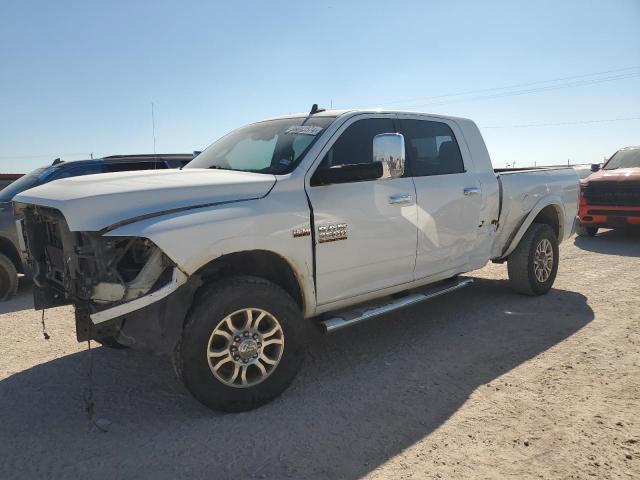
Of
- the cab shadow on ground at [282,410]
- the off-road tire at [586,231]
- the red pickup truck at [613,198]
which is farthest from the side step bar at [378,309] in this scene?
the off-road tire at [586,231]

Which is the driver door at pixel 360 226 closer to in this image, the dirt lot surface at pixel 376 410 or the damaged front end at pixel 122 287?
the dirt lot surface at pixel 376 410

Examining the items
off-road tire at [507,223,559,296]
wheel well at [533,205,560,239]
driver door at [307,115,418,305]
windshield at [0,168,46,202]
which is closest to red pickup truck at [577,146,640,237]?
wheel well at [533,205,560,239]

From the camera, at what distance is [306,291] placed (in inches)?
141

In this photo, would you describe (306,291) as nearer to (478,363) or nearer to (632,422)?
(478,363)

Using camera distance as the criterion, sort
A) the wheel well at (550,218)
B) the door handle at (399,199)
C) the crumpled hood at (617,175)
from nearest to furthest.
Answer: the door handle at (399,199) → the wheel well at (550,218) → the crumpled hood at (617,175)

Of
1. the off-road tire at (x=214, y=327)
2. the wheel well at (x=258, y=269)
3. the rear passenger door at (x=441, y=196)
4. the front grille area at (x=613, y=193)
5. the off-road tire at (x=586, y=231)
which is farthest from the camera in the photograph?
the off-road tire at (x=586, y=231)

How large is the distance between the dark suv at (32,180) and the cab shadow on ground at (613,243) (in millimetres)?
7365

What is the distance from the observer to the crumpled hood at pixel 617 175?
9664 millimetres

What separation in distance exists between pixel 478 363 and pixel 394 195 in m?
1.49

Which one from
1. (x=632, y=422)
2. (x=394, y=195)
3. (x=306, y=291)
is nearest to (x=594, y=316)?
(x=632, y=422)

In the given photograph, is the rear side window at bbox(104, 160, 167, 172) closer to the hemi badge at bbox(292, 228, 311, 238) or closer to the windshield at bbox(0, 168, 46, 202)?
the windshield at bbox(0, 168, 46, 202)

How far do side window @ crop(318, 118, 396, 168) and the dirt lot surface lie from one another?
1.62 metres

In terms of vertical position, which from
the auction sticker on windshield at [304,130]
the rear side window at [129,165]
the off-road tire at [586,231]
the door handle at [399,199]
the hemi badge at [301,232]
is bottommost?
the off-road tire at [586,231]

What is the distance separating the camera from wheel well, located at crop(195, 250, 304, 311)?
333 centimetres
